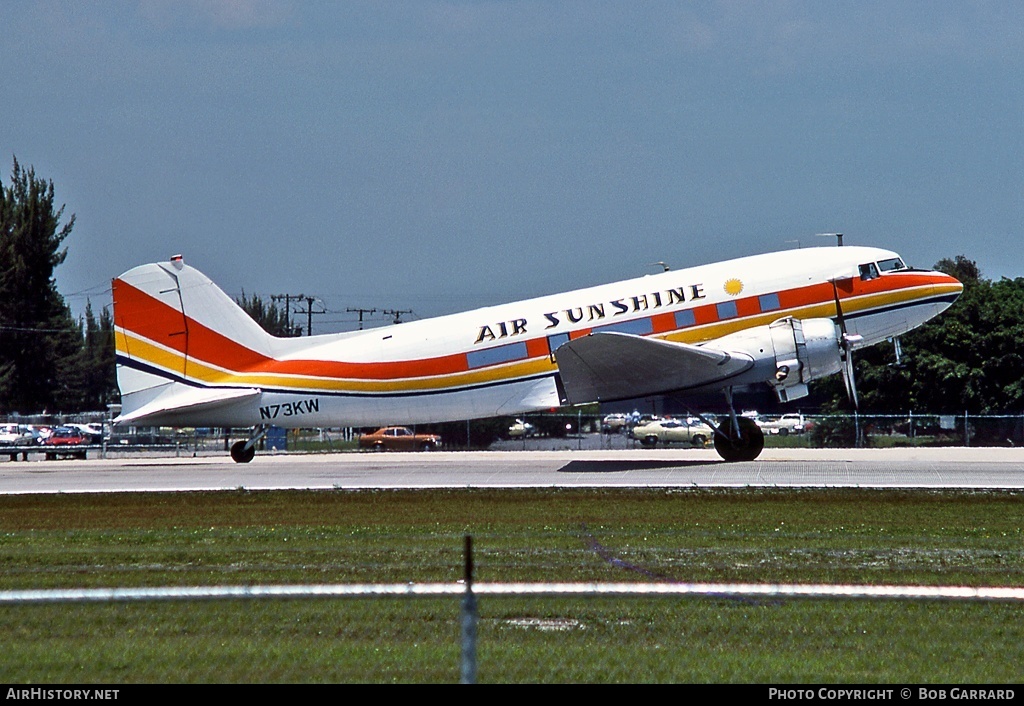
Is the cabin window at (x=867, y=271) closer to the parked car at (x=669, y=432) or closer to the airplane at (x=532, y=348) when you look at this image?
the airplane at (x=532, y=348)

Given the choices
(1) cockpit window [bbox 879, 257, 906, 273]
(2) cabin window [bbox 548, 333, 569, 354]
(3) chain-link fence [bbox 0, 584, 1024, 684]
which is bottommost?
(3) chain-link fence [bbox 0, 584, 1024, 684]

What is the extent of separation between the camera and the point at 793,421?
86.5 metres

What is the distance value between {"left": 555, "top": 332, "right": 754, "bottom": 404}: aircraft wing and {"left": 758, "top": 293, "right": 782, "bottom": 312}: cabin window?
70.6 inches

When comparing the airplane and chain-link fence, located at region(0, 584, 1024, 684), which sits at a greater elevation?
the airplane

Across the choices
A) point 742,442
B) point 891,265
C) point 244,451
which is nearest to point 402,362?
point 244,451

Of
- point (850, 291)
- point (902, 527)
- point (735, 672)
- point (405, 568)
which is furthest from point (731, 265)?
point (735, 672)

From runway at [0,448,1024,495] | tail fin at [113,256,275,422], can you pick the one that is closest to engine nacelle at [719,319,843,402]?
runway at [0,448,1024,495]

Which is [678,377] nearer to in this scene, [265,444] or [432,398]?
[432,398]

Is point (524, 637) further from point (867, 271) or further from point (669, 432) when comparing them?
point (669, 432)

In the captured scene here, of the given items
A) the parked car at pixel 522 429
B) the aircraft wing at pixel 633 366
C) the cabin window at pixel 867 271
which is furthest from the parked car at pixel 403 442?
the cabin window at pixel 867 271

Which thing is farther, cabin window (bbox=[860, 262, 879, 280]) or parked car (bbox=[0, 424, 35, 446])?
parked car (bbox=[0, 424, 35, 446])

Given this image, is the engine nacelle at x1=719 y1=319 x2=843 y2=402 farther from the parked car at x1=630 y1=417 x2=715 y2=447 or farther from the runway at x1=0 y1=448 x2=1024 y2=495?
the parked car at x1=630 y1=417 x2=715 y2=447

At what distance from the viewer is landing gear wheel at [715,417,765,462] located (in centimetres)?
3372

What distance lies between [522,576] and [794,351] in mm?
19228
